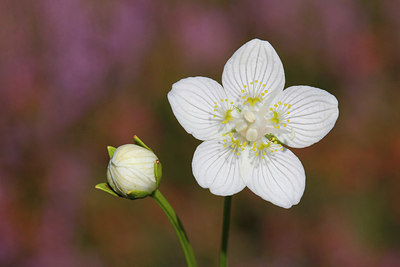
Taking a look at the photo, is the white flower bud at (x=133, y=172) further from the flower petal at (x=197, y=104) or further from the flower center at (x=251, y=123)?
the flower center at (x=251, y=123)

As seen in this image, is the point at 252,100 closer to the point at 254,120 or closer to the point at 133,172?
the point at 254,120

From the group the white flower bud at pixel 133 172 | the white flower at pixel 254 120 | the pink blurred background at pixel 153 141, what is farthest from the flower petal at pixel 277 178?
the pink blurred background at pixel 153 141

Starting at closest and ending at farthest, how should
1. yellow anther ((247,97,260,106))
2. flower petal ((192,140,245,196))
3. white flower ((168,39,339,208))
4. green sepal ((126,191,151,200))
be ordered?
green sepal ((126,191,151,200)), flower petal ((192,140,245,196)), white flower ((168,39,339,208)), yellow anther ((247,97,260,106))

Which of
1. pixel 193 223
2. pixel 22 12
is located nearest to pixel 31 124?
pixel 22 12

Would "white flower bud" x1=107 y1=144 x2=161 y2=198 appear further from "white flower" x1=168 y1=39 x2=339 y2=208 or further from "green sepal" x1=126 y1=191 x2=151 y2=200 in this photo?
"white flower" x1=168 y1=39 x2=339 y2=208

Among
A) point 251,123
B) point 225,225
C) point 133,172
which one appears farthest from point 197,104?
point 225,225

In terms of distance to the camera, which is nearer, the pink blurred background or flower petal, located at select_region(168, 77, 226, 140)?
flower petal, located at select_region(168, 77, 226, 140)

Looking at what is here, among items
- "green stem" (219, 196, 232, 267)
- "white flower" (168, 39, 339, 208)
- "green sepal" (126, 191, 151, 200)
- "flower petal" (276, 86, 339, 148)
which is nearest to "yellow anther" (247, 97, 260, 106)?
"white flower" (168, 39, 339, 208)

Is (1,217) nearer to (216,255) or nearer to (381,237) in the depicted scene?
(216,255)
